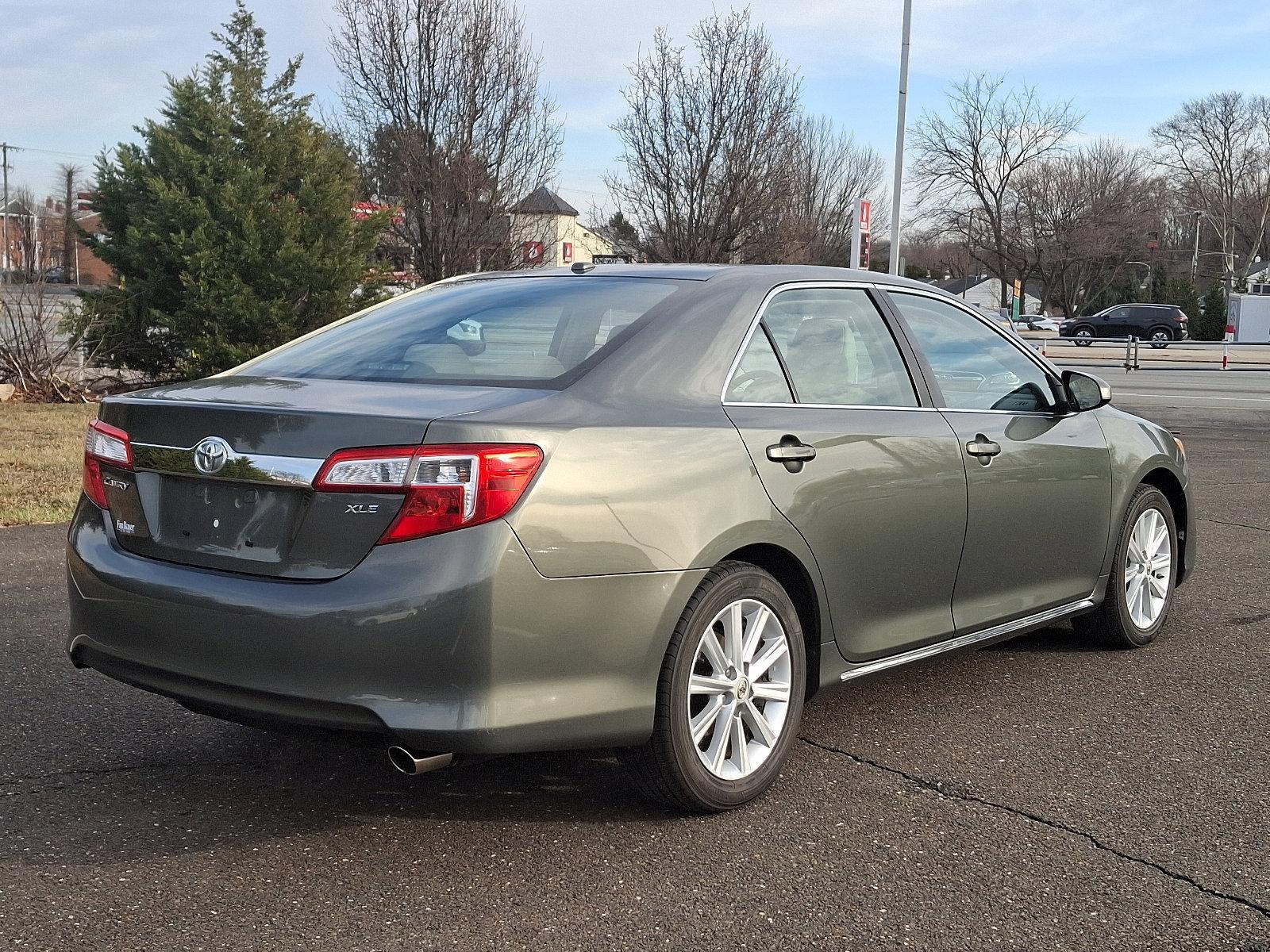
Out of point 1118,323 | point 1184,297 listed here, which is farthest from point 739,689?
point 1184,297

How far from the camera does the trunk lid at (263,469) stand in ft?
10.3

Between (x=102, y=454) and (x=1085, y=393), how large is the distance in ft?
11.6

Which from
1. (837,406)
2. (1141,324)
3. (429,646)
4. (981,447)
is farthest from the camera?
(1141,324)

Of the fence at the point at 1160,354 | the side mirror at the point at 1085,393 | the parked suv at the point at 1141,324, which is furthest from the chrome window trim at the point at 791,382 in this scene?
the parked suv at the point at 1141,324

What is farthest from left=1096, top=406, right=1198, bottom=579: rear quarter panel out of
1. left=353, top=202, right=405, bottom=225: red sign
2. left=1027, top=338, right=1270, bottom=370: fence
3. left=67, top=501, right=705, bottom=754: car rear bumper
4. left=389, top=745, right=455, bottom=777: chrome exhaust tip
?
left=1027, top=338, right=1270, bottom=370: fence

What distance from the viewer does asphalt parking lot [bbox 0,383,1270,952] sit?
300 cm

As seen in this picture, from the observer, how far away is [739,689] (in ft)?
12.0

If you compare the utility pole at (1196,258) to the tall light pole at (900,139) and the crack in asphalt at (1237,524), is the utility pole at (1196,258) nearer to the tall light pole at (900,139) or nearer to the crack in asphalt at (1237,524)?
the tall light pole at (900,139)

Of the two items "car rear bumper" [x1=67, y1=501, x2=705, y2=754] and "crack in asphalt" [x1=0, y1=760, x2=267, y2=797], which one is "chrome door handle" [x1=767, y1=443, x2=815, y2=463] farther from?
"crack in asphalt" [x1=0, y1=760, x2=267, y2=797]

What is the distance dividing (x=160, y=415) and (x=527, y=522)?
1.08 m

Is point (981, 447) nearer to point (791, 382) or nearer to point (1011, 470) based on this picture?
point (1011, 470)

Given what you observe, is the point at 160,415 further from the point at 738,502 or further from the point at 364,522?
the point at 738,502

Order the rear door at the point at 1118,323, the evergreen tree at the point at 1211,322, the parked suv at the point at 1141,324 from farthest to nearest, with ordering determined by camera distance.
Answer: the evergreen tree at the point at 1211,322
the rear door at the point at 1118,323
the parked suv at the point at 1141,324

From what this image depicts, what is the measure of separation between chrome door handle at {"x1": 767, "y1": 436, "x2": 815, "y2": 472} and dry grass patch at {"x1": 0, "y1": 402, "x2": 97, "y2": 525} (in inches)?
238
